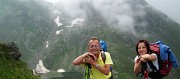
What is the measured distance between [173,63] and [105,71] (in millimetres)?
2071

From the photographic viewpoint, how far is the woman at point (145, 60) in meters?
9.20

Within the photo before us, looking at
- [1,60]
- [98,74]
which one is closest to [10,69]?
[1,60]

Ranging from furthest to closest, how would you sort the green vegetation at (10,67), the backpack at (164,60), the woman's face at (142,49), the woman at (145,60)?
the green vegetation at (10,67) < the woman's face at (142,49) < the backpack at (164,60) < the woman at (145,60)

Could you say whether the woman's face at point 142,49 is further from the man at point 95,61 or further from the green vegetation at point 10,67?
the green vegetation at point 10,67

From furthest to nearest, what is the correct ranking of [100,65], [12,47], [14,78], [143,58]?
[12,47] < [14,78] < [100,65] < [143,58]

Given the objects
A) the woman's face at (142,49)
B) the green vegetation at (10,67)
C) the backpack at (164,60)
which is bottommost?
the backpack at (164,60)

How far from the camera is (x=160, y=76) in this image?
9.58m

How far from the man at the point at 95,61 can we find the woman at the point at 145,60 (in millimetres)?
969

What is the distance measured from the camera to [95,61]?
976cm

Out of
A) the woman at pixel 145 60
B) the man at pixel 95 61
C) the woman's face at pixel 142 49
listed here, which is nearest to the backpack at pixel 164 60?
the woman at pixel 145 60

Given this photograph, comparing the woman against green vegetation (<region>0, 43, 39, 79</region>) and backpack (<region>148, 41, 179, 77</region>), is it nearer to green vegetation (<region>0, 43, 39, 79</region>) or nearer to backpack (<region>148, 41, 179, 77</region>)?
backpack (<region>148, 41, 179, 77</region>)

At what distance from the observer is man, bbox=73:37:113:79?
9633 millimetres

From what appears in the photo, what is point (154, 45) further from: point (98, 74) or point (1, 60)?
point (1, 60)

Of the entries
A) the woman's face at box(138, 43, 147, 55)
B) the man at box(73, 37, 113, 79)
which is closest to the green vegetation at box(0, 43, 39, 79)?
the man at box(73, 37, 113, 79)
